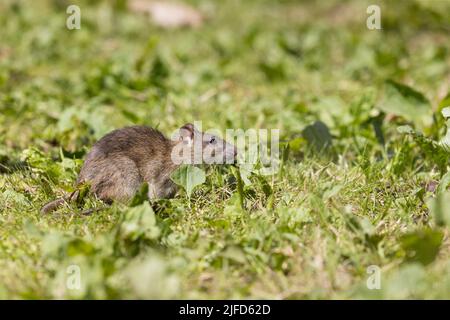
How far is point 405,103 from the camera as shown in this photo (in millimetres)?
5480

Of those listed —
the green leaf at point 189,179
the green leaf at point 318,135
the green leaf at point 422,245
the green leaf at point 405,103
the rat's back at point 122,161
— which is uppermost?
the green leaf at point 405,103

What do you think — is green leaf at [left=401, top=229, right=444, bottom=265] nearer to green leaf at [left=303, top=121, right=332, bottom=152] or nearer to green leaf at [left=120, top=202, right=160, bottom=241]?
green leaf at [left=120, top=202, right=160, bottom=241]

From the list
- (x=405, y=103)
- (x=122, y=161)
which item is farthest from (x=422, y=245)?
(x=405, y=103)

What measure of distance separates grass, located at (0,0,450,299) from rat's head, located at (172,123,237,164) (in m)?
0.29

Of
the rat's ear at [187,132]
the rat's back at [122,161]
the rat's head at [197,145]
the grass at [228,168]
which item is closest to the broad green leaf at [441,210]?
the grass at [228,168]

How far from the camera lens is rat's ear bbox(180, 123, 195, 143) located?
5086mm

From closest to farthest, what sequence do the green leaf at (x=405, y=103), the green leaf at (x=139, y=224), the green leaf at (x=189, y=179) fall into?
the green leaf at (x=139, y=224)
the green leaf at (x=189, y=179)
the green leaf at (x=405, y=103)

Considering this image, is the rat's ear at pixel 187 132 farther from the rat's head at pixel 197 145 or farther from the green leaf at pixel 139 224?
the green leaf at pixel 139 224

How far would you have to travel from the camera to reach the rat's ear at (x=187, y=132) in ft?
16.7

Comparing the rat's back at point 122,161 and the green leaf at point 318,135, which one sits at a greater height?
A: the green leaf at point 318,135

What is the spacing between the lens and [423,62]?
8.41m

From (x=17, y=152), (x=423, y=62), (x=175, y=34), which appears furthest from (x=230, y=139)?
(x=175, y=34)

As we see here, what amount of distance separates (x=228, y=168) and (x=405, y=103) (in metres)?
1.68

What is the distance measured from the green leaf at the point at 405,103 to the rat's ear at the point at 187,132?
1.60 meters
